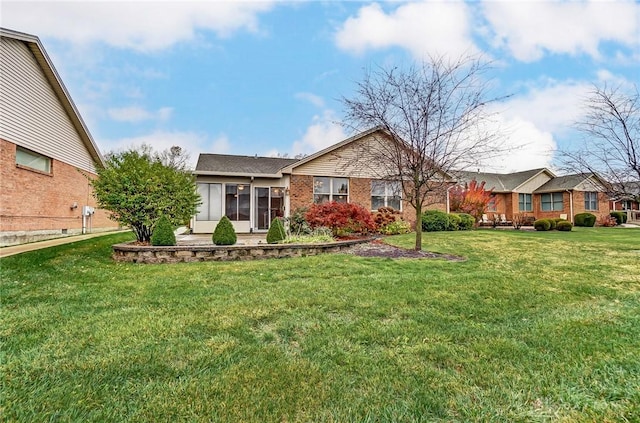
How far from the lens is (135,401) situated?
2.05 m

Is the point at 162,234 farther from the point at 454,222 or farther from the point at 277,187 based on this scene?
the point at 454,222

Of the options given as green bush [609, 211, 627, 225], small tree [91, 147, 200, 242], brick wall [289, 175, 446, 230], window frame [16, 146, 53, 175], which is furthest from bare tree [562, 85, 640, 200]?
green bush [609, 211, 627, 225]

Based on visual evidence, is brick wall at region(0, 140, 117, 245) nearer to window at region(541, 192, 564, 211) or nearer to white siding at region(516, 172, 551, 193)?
white siding at region(516, 172, 551, 193)

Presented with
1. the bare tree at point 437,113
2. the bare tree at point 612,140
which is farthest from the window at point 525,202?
the bare tree at point 437,113

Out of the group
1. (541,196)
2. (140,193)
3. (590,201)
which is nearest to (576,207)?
(590,201)

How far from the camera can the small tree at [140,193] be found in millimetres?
8250

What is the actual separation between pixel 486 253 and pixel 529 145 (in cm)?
341

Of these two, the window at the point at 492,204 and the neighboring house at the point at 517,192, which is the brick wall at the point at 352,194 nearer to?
the window at the point at 492,204

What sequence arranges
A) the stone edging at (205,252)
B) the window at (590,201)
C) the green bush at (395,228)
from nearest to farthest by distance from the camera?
the stone edging at (205,252) < the green bush at (395,228) < the window at (590,201)

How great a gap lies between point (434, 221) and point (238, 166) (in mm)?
9820

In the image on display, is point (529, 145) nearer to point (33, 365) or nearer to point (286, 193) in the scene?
point (286, 193)

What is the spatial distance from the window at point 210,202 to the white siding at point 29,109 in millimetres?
5735

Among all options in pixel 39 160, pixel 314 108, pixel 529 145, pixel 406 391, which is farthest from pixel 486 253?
pixel 39 160

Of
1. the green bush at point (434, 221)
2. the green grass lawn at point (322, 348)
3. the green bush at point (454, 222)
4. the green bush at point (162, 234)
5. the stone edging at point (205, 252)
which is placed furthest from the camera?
the green bush at point (454, 222)
